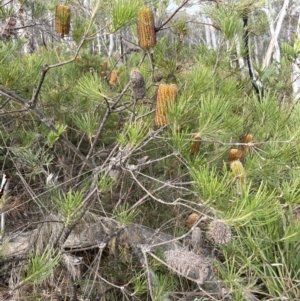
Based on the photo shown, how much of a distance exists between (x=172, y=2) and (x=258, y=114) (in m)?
0.77

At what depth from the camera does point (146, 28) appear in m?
1.58

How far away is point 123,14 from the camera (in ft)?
4.22

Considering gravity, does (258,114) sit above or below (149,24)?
below

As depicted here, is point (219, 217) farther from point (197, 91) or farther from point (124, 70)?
point (124, 70)

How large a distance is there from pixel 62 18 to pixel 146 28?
32 cm

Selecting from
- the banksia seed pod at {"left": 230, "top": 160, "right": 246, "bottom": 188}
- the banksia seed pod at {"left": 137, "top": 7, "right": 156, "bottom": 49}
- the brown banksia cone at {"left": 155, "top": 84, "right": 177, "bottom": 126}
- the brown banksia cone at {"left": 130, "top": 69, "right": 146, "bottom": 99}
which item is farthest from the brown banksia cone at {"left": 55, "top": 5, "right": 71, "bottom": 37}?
the banksia seed pod at {"left": 230, "top": 160, "right": 246, "bottom": 188}

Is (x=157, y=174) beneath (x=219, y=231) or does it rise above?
beneath

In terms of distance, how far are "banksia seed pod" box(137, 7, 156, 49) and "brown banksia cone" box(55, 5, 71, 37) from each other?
0.91ft

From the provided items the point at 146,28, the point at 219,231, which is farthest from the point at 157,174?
the point at 219,231

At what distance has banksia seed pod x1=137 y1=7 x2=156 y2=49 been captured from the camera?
155 cm

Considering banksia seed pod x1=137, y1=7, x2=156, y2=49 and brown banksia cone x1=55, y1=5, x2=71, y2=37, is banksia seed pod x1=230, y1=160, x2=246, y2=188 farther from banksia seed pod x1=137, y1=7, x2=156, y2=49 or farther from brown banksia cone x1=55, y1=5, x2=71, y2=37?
brown banksia cone x1=55, y1=5, x2=71, y2=37

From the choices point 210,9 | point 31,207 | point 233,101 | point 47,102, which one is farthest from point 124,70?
point 233,101

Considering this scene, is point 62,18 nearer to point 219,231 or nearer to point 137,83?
point 137,83

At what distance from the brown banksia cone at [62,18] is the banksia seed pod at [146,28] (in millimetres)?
278
